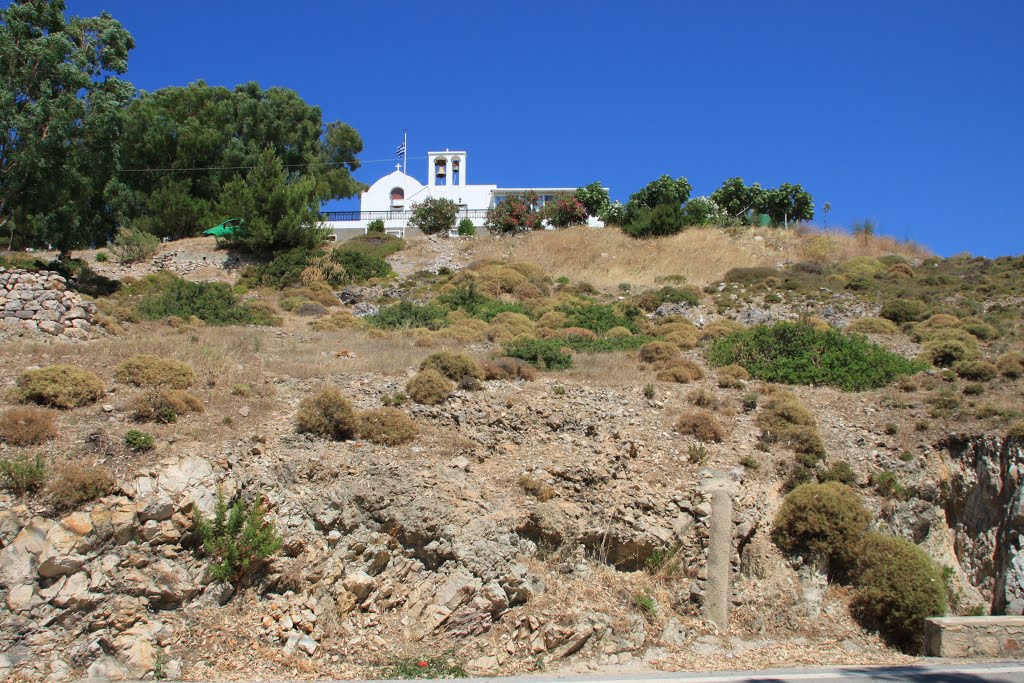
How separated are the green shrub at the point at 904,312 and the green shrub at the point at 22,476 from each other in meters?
25.8

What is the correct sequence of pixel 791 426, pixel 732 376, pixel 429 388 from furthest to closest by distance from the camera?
1. pixel 732 376
2. pixel 429 388
3. pixel 791 426

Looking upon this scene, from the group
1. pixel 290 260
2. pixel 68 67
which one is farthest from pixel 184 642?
pixel 290 260

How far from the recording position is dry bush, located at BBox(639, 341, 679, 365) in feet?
71.6

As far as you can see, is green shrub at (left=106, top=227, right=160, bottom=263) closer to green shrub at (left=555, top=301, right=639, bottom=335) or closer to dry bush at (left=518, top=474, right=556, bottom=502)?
green shrub at (left=555, top=301, right=639, bottom=335)

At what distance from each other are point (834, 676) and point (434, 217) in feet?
128

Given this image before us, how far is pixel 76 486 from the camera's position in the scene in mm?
11000

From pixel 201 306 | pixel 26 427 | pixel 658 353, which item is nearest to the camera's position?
pixel 26 427

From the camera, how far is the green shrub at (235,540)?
11.2 m

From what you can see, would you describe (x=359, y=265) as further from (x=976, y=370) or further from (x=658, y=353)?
(x=976, y=370)

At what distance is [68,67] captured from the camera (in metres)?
25.9

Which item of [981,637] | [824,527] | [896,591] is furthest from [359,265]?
[981,637]

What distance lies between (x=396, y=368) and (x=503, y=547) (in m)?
7.42

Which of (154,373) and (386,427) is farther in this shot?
(154,373)

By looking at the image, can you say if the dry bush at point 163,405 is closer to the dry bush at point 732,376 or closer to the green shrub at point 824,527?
the green shrub at point 824,527
